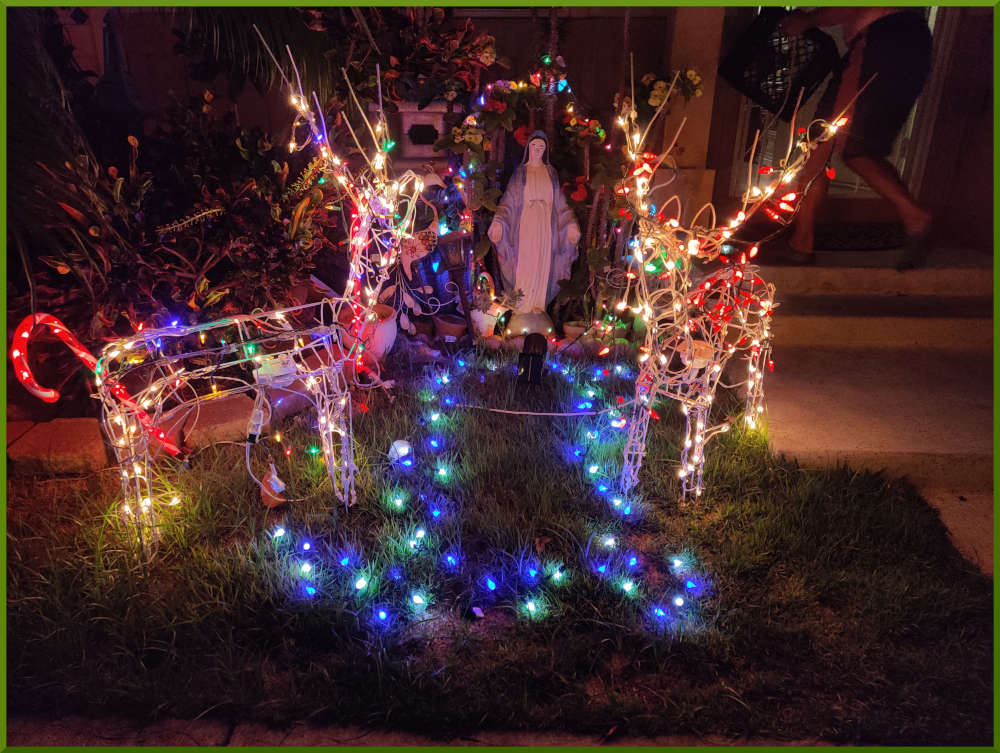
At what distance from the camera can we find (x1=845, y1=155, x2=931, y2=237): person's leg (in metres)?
5.70

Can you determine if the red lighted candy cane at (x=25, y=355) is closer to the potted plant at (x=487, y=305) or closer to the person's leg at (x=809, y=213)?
the potted plant at (x=487, y=305)

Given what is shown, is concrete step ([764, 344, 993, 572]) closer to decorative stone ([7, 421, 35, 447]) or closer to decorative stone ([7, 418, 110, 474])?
decorative stone ([7, 418, 110, 474])

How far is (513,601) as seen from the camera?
304 cm

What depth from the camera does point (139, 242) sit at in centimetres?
402

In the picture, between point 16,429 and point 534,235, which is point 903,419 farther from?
point 16,429

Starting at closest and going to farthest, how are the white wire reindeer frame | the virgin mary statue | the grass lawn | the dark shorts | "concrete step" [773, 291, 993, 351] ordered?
1. the grass lawn
2. the white wire reindeer frame
3. the virgin mary statue
4. "concrete step" [773, 291, 993, 351]
5. the dark shorts

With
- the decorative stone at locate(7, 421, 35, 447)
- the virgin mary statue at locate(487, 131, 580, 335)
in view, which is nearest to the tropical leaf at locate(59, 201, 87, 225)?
the decorative stone at locate(7, 421, 35, 447)

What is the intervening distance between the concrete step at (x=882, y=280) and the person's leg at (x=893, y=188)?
0.36 metres

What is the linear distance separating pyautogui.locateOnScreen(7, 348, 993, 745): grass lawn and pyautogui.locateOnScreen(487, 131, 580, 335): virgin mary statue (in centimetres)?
166

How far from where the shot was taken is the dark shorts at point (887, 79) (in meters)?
5.87

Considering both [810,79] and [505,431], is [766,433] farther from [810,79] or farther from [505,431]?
[810,79]

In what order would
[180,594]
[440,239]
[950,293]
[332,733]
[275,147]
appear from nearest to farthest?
[332,733] < [180,594] < [275,147] < [440,239] < [950,293]

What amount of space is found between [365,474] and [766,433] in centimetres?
226

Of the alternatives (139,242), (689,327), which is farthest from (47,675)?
(689,327)
